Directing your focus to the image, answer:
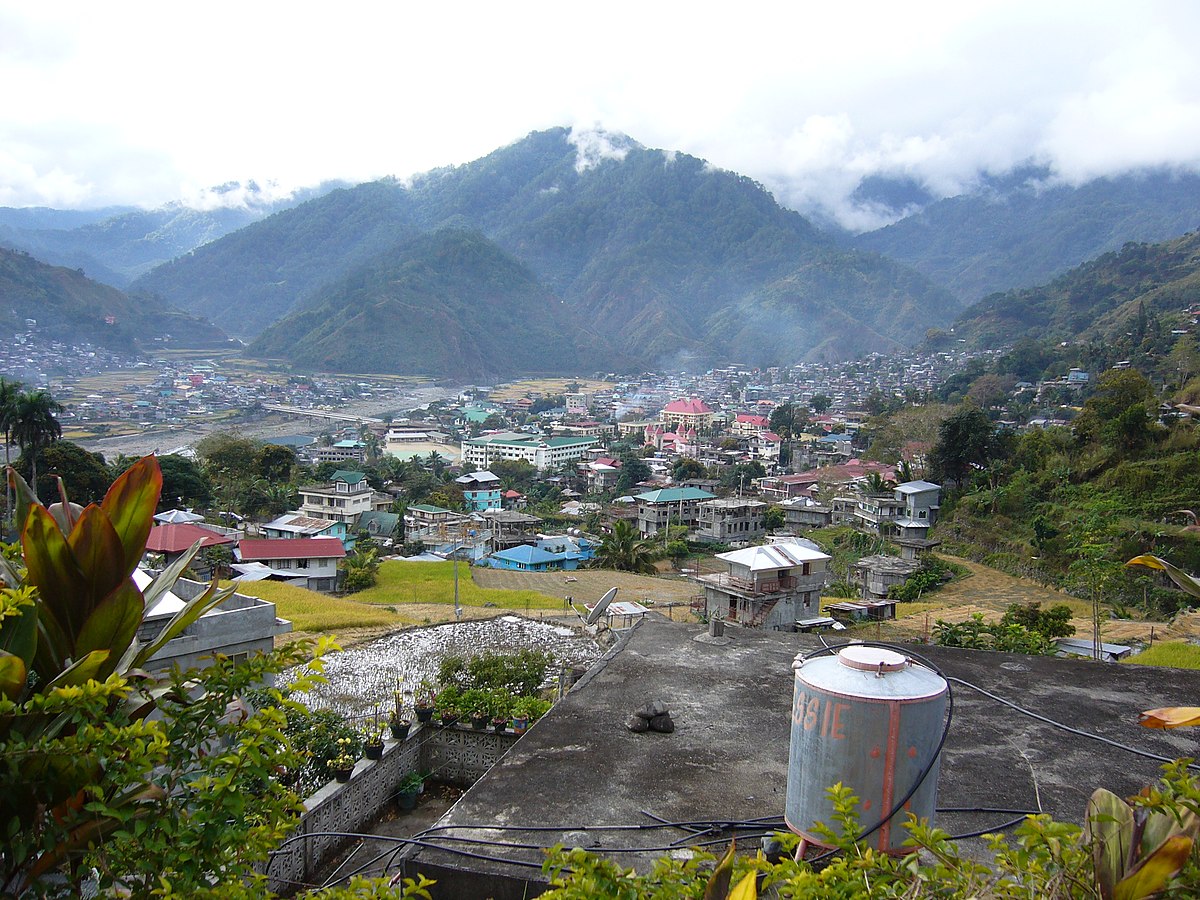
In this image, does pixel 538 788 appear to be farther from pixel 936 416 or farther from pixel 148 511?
pixel 936 416

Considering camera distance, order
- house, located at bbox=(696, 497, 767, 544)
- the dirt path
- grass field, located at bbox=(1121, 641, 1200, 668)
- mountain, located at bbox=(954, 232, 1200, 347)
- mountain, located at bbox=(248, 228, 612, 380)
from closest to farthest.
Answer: grass field, located at bbox=(1121, 641, 1200, 668) < the dirt path < house, located at bbox=(696, 497, 767, 544) < mountain, located at bbox=(954, 232, 1200, 347) < mountain, located at bbox=(248, 228, 612, 380)

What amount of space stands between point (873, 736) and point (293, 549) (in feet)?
81.9

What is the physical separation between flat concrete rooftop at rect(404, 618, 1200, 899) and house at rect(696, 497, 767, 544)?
1205 inches

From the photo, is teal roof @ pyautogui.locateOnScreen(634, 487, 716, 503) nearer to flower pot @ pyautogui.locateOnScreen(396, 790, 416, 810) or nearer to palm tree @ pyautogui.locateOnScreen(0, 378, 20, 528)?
palm tree @ pyautogui.locateOnScreen(0, 378, 20, 528)

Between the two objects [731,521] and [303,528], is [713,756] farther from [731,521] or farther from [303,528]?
[731,521]

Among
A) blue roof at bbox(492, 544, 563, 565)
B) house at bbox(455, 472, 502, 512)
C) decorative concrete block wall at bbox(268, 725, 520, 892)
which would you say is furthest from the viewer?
house at bbox(455, 472, 502, 512)

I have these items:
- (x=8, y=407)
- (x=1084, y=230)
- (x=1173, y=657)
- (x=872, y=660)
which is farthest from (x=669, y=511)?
(x=1084, y=230)

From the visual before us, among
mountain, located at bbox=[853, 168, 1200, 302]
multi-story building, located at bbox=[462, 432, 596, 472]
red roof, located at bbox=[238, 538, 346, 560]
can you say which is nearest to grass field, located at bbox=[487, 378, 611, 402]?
multi-story building, located at bbox=[462, 432, 596, 472]

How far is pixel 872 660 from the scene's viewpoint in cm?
399

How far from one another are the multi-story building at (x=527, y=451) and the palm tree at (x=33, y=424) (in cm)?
3515

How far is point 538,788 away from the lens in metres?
5.61

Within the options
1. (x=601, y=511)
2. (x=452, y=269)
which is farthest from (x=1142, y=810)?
(x=452, y=269)

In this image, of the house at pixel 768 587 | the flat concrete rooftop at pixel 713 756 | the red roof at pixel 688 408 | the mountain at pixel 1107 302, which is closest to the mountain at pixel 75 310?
the red roof at pixel 688 408

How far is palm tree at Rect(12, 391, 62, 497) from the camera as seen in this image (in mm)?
28172
